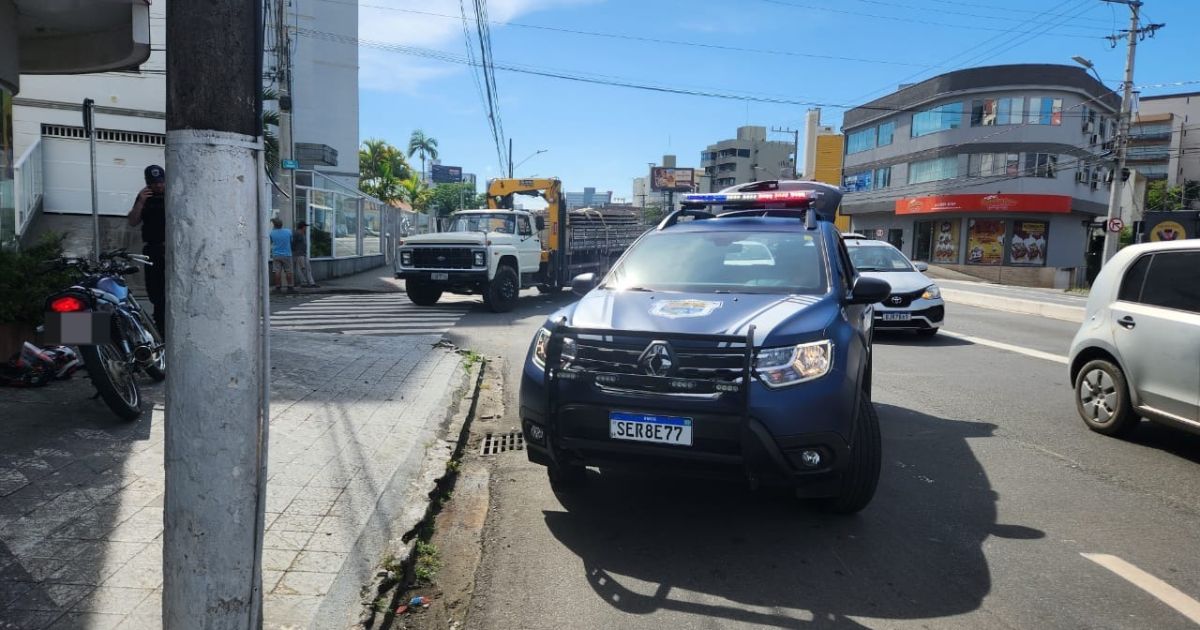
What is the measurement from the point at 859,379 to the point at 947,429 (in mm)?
2909

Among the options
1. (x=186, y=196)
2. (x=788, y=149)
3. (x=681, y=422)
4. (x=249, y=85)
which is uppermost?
(x=788, y=149)

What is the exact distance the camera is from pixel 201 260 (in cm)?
242

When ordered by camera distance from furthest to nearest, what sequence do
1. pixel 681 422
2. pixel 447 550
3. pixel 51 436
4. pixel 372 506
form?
pixel 51 436
pixel 372 506
pixel 447 550
pixel 681 422

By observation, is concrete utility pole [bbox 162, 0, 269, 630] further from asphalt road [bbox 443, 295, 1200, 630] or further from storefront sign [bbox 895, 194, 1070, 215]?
storefront sign [bbox 895, 194, 1070, 215]

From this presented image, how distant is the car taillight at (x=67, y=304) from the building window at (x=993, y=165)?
50944 millimetres

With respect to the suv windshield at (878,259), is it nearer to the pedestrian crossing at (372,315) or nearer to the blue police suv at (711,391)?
the pedestrian crossing at (372,315)

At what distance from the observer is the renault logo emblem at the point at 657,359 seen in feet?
13.0

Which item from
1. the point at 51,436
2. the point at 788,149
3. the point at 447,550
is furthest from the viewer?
the point at 788,149

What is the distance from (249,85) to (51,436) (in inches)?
153

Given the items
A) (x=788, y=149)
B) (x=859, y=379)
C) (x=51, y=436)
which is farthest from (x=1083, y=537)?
(x=788, y=149)

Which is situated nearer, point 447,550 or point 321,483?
point 447,550

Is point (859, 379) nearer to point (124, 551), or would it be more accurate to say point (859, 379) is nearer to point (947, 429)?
point (947, 429)

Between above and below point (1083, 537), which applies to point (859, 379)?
above

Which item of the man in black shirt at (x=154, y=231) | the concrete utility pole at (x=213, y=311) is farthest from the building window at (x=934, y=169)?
the concrete utility pole at (x=213, y=311)
